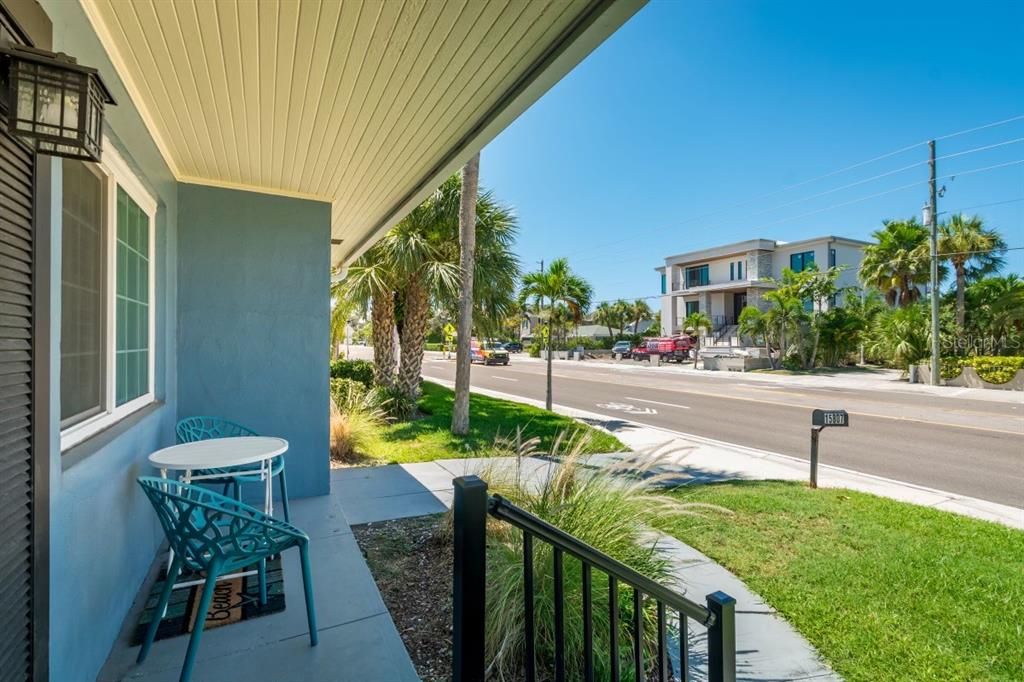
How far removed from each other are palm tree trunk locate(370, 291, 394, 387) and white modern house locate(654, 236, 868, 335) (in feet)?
91.8

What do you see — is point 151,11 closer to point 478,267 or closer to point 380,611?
point 380,611

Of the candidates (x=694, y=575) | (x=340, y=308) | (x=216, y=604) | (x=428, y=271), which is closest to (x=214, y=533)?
(x=216, y=604)

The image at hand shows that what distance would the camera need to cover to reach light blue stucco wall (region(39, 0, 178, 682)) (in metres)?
1.72

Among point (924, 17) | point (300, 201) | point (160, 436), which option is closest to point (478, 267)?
point (300, 201)

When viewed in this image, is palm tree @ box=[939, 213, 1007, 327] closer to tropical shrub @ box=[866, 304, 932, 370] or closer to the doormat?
tropical shrub @ box=[866, 304, 932, 370]

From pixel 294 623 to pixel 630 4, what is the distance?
3320 mm

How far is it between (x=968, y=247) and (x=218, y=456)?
2983 centimetres

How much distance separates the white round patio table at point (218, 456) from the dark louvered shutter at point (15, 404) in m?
1.11

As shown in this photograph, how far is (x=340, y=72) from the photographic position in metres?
2.54

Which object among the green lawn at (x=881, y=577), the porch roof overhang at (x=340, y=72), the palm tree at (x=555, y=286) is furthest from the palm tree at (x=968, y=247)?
the porch roof overhang at (x=340, y=72)

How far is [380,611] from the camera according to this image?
9.16 ft

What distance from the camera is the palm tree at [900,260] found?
23.7 m

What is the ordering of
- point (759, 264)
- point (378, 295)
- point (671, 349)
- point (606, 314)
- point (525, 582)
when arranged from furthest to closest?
point (606, 314) → point (759, 264) → point (671, 349) → point (378, 295) → point (525, 582)

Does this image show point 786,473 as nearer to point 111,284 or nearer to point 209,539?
point 209,539
